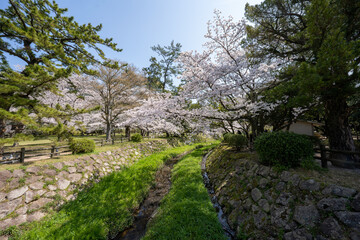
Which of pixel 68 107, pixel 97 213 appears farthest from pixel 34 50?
pixel 97 213

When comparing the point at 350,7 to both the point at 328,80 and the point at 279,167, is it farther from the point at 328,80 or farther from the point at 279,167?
the point at 279,167

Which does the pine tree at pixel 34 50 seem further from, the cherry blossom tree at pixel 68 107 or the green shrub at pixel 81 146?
the green shrub at pixel 81 146

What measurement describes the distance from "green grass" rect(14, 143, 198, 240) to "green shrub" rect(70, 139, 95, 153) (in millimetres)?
2876

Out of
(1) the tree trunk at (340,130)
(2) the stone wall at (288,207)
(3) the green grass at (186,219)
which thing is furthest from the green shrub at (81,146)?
(1) the tree trunk at (340,130)

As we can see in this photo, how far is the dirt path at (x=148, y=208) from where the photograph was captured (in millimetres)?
5107

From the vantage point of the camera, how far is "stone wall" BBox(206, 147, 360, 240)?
317 centimetres

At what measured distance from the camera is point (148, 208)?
260 inches

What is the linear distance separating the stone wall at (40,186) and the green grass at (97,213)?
21.5 inches

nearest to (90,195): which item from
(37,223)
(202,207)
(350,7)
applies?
(37,223)

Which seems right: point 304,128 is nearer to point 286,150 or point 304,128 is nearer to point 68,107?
point 286,150

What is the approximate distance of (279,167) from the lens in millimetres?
5035

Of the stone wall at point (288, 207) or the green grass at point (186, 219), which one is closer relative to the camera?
the stone wall at point (288, 207)

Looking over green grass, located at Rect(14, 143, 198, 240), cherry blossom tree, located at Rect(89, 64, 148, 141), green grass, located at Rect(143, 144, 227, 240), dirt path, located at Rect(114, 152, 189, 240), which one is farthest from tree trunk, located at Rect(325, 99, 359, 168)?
cherry blossom tree, located at Rect(89, 64, 148, 141)

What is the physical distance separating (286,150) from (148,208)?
6.61 meters
